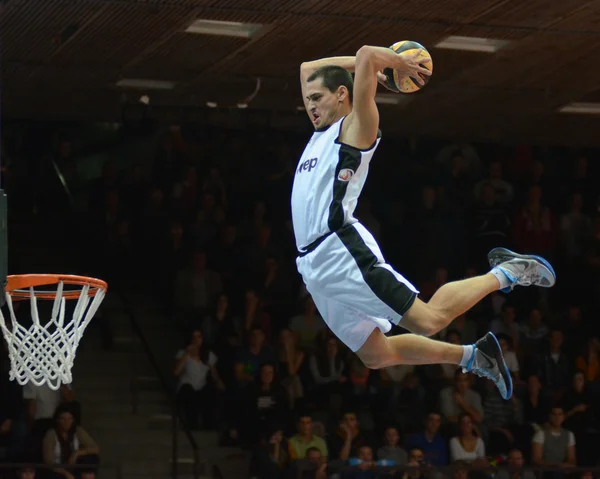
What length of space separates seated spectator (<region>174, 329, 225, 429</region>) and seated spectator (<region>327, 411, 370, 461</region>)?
4.79 feet

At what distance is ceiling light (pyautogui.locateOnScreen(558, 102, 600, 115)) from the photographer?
16.8 m

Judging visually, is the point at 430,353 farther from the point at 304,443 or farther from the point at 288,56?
the point at 288,56

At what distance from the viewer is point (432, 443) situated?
14.2 meters

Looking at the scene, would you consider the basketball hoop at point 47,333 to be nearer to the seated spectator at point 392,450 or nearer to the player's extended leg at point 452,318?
the player's extended leg at point 452,318

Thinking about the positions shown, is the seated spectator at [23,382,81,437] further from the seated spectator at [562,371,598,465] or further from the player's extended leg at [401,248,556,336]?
the player's extended leg at [401,248,556,336]

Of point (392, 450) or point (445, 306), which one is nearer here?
point (445, 306)

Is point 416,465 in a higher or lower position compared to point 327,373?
lower

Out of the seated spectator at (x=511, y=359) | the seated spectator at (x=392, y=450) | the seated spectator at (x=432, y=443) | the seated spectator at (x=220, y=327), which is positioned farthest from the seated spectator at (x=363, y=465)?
the seated spectator at (x=511, y=359)

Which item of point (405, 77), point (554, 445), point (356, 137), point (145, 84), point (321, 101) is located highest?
point (145, 84)

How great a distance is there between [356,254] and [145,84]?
8474mm

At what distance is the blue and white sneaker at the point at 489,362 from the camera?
26.3 ft

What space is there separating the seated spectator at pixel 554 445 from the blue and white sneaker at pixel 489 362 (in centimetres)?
691

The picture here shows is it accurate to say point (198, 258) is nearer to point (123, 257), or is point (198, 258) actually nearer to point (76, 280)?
point (123, 257)

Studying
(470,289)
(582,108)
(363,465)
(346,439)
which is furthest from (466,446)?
(470,289)
